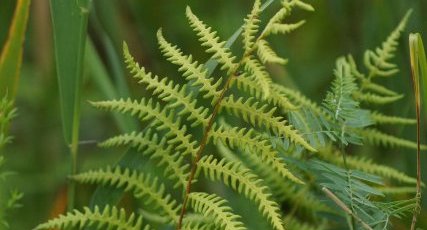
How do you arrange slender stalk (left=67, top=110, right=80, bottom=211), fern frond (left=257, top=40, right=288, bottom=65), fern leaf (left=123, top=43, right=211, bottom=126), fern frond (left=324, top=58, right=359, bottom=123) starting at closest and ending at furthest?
fern frond (left=257, top=40, right=288, bottom=65)
fern leaf (left=123, top=43, right=211, bottom=126)
fern frond (left=324, top=58, right=359, bottom=123)
slender stalk (left=67, top=110, right=80, bottom=211)

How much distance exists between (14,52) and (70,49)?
0.15 m

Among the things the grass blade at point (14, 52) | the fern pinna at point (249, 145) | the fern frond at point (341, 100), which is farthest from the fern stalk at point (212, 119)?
the grass blade at point (14, 52)

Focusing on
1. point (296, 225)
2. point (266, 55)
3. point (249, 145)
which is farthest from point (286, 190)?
point (266, 55)

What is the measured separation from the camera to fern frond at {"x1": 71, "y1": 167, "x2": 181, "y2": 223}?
37.6 inches

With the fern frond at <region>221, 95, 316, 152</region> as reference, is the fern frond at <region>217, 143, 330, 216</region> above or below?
below

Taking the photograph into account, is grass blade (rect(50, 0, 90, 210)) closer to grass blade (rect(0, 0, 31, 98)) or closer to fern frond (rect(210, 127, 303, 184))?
grass blade (rect(0, 0, 31, 98))

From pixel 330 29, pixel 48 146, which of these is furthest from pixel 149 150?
pixel 330 29

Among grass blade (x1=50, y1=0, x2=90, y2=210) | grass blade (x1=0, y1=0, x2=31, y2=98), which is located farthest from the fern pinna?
grass blade (x1=0, y1=0, x2=31, y2=98)

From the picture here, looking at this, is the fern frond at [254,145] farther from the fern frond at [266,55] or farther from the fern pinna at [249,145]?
the fern frond at [266,55]

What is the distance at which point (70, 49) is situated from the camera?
108 cm

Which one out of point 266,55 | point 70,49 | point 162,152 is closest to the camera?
point 266,55

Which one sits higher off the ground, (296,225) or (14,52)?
(14,52)

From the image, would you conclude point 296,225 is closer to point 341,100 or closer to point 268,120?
point 341,100

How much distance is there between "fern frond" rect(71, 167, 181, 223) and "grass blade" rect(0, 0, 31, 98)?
207 mm
